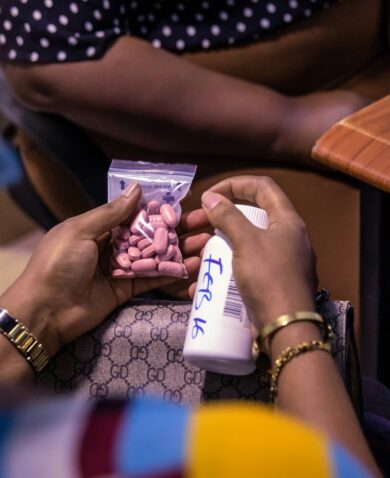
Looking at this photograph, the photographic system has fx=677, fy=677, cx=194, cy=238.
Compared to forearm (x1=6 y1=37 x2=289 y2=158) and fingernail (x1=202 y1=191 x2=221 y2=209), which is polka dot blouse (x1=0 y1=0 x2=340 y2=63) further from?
fingernail (x1=202 y1=191 x2=221 y2=209)

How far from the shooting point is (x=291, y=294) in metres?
0.62

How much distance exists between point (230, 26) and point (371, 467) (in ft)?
2.41

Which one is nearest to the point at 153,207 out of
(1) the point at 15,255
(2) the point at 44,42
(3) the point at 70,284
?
(3) the point at 70,284

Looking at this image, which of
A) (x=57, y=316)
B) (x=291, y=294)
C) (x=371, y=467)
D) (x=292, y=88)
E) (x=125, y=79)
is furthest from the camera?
(x=292, y=88)

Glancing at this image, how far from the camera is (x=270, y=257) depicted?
65 cm

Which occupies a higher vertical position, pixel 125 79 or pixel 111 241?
pixel 125 79

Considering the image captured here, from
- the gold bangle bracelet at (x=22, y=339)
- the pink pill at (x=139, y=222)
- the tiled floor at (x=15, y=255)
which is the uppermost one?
the pink pill at (x=139, y=222)

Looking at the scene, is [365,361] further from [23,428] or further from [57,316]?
[23,428]

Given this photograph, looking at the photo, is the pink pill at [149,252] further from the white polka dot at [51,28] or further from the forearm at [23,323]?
the white polka dot at [51,28]

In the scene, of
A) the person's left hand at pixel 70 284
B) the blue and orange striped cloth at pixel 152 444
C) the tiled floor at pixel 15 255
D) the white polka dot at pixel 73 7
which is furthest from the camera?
the tiled floor at pixel 15 255

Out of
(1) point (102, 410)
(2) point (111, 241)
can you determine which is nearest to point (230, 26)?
(2) point (111, 241)

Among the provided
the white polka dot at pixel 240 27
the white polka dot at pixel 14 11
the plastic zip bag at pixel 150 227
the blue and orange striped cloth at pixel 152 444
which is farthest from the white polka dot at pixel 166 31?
the blue and orange striped cloth at pixel 152 444

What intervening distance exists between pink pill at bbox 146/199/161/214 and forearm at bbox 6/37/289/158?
→ 274 millimetres

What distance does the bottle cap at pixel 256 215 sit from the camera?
71 cm
